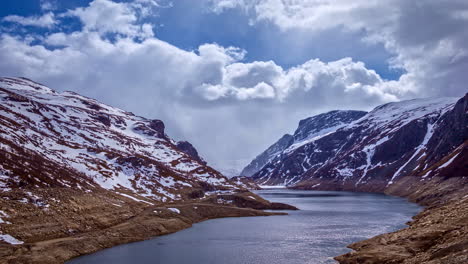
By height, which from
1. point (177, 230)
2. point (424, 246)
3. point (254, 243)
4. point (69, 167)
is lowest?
point (177, 230)

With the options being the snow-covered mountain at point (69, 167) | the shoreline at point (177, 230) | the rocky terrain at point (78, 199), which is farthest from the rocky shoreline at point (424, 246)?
the snow-covered mountain at point (69, 167)

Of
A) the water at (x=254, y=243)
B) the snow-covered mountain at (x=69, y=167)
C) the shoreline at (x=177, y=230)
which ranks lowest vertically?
the water at (x=254, y=243)

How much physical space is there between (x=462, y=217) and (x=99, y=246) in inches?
2507

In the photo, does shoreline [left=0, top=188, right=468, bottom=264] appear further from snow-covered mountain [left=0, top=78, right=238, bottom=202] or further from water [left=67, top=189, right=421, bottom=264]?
snow-covered mountain [left=0, top=78, right=238, bottom=202]

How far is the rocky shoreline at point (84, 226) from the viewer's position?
203 feet

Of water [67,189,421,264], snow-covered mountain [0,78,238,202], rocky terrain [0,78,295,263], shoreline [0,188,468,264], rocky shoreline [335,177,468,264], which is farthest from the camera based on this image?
snow-covered mountain [0,78,238,202]

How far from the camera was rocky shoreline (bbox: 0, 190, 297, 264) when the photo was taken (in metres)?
61.8

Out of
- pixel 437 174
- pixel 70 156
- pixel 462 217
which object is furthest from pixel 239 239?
pixel 437 174

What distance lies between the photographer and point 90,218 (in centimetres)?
8531

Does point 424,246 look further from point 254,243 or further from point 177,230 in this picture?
point 177,230

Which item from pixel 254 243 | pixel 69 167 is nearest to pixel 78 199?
pixel 69 167

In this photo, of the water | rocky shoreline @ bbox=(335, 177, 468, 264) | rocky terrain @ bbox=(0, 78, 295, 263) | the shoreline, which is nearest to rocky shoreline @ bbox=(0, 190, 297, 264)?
the shoreline

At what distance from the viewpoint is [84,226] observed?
80.8 metres

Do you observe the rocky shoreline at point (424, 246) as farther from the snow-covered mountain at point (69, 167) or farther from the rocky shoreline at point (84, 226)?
the snow-covered mountain at point (69, 167)
